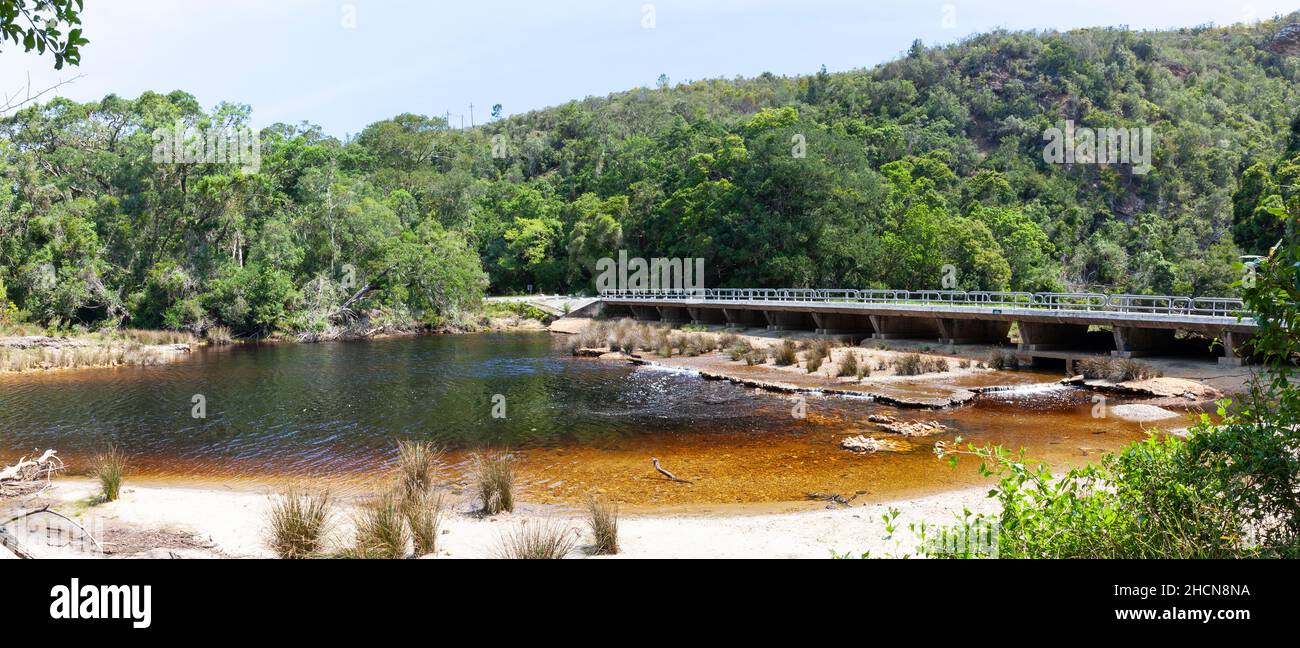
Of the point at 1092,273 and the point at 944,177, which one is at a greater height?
the point at 944,177

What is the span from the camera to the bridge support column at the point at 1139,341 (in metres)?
27.4

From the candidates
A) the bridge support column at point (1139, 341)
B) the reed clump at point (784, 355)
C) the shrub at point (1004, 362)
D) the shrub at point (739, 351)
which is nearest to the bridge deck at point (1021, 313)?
the bridge support column at point (1139, 341)

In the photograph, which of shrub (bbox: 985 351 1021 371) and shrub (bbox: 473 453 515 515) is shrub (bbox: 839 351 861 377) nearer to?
shrub (bbox: 985 351 1021 371)

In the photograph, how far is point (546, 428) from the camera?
20.0 meters

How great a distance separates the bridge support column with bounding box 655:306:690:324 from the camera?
171 feet

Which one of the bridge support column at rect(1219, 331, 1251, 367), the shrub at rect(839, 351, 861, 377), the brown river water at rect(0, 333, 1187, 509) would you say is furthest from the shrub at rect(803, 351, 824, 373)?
the bridge support column at rect(1219, 331, 1251, 367)

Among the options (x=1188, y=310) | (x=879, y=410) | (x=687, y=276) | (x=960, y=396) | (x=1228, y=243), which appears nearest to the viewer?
(x=879, y=410)

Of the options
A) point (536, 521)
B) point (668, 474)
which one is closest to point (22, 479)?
point (536, 521)

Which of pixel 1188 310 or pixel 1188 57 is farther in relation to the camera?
pixel 1188 57

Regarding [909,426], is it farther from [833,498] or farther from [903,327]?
[903,327]

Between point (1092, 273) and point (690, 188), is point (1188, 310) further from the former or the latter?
point (690, 188)
